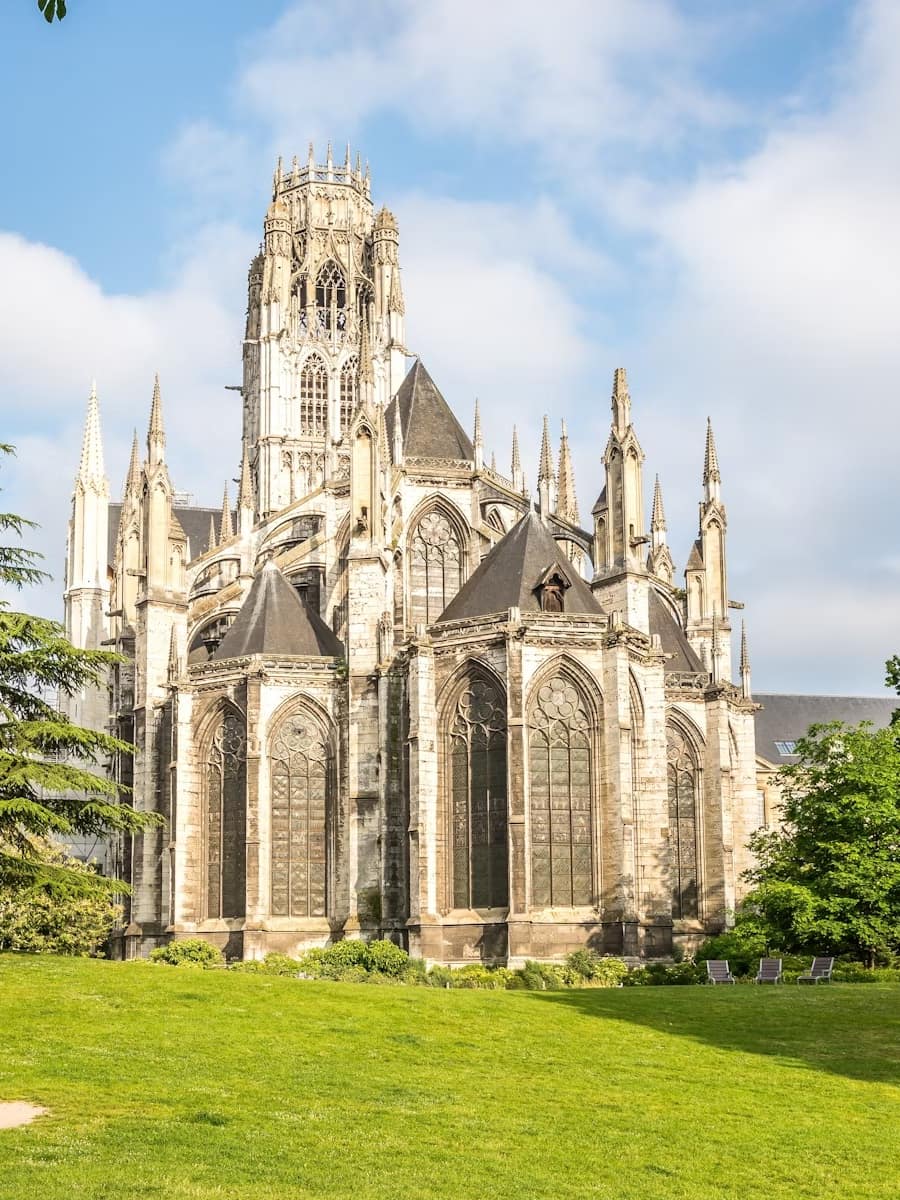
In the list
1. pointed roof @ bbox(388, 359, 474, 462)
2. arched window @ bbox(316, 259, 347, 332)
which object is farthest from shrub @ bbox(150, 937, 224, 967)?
arched window @ bbox(316, 259, 347, 332)

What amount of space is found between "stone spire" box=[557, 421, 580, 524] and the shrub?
80.9 feet

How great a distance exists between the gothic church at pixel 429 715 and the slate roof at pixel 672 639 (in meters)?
0.16

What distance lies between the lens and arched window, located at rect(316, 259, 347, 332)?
3691 inches

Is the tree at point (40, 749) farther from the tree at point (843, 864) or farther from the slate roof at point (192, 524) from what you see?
the slate roof at point (192, 524)

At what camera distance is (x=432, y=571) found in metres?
57.4

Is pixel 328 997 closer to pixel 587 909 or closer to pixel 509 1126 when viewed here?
pixel 509 1126

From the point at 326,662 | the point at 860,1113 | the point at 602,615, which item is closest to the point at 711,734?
the point at 602,615

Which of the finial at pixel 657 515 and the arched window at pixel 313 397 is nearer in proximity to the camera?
the finial at pixel 657 515

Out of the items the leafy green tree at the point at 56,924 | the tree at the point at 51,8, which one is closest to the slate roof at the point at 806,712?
the leafy green tree at the point at 56,924

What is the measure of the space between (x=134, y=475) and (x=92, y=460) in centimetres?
3044

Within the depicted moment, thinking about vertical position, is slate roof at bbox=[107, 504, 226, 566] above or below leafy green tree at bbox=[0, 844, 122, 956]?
above

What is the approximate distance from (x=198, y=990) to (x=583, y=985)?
49.4 ft

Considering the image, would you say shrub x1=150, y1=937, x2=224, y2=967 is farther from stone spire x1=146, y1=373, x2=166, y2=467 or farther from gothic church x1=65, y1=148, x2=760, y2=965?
stone spire x1=146, y1=373, x2=166, y2=467

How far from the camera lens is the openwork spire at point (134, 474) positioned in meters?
58.0
